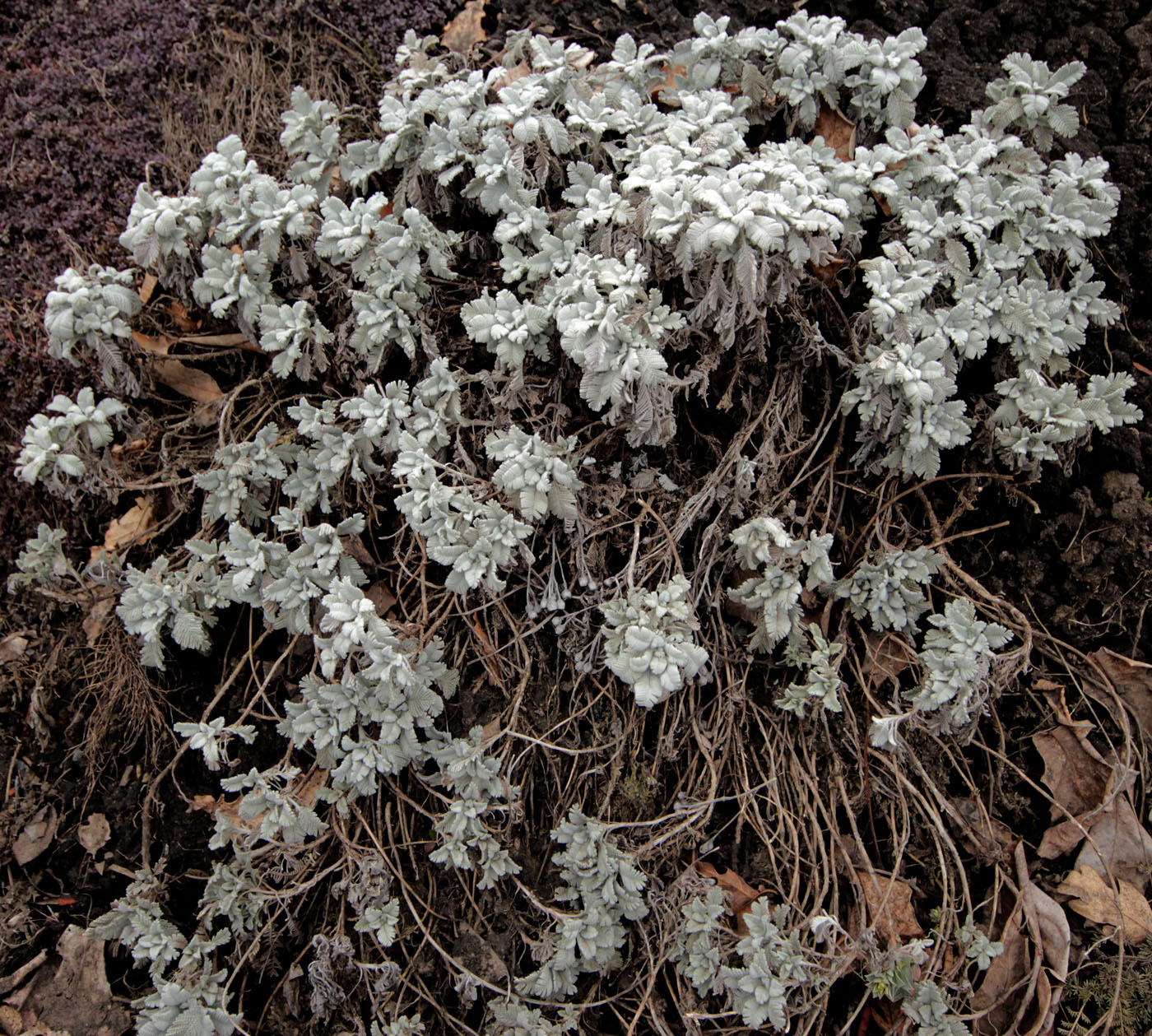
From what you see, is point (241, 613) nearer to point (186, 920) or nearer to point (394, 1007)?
point (186, 920)

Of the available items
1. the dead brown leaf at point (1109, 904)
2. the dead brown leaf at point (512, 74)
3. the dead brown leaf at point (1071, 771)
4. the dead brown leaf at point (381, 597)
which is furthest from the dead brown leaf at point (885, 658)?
the dead brown leaf at point (512, 74)

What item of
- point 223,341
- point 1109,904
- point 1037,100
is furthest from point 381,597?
point 1037,100

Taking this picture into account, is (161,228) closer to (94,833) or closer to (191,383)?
(191,383)

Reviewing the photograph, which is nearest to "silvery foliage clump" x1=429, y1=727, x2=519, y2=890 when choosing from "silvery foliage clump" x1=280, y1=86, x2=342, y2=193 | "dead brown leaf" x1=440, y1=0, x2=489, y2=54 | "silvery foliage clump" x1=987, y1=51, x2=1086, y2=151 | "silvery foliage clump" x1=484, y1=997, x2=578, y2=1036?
"silvery foliage clump" x1=484, y1=997, x2=578, y2=1036

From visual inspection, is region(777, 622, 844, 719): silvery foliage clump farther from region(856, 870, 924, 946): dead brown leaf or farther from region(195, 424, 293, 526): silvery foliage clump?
region(195, 424, 293, 526): silvery foliage clump

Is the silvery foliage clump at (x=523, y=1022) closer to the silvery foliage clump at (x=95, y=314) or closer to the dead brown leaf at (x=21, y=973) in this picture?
the dead brown leaf at (x=21, y=973)

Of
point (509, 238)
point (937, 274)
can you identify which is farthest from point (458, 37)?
point (937, 274)
